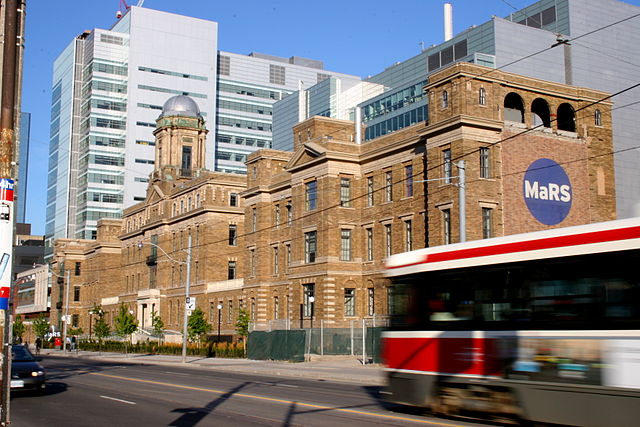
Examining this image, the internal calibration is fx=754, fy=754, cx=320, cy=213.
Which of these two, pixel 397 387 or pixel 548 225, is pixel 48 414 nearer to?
pixel 397 387

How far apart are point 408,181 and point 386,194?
262 cm

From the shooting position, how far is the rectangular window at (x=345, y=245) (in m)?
52.4

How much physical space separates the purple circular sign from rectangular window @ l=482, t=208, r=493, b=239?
9.19ft

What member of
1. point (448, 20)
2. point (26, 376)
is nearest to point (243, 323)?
point (26, 376)

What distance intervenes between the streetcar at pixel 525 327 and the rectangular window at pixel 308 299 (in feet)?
115

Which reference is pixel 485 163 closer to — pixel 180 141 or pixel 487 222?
pixel 487 222

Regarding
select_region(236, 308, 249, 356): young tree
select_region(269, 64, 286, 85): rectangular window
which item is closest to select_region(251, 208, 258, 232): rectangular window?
select_region(236, 308, 249, 356): young tree

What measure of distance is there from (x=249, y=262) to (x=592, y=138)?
97.7 ft

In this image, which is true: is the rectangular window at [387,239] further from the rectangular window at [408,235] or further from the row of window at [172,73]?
the row of window at [172,73]

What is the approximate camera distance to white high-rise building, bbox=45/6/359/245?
139m

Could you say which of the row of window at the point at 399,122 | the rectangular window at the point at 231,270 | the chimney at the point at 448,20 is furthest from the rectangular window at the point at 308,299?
the chimney at the point at 448,20

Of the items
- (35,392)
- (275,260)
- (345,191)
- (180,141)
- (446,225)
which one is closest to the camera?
(35,392)

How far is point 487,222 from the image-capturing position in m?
42.4

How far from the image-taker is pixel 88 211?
5443 inches
